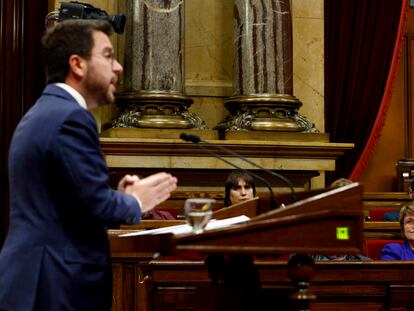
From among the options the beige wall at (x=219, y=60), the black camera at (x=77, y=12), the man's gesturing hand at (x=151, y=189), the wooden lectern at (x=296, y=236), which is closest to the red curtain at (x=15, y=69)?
the beige wall at (x=219, y=60)

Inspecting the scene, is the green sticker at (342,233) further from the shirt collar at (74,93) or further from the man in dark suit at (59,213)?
the shirt collar at (74,93)

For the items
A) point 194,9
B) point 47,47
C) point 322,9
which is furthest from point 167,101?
point 47,47

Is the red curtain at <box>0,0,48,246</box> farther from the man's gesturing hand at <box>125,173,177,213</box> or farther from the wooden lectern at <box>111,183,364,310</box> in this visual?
the man's gesturing hand at <box>125,173,177,213</box>

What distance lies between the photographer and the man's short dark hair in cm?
267

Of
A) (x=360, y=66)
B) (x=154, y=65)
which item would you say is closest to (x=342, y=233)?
(x=154, y=65)

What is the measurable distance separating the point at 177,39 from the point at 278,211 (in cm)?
440

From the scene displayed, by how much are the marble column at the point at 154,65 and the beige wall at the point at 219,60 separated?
0.60 meters

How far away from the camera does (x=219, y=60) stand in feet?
24.8

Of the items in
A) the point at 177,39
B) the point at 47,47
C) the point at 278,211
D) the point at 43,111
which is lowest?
the point at 278,211

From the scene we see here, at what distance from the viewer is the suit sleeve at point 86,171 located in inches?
97.5

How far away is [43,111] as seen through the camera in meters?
2.58

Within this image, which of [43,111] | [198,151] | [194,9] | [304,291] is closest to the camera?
[43,111]

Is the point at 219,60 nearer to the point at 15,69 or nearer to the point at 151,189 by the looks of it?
the point at 15,69

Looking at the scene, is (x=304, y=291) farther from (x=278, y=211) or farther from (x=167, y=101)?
(x=167, y=101)
